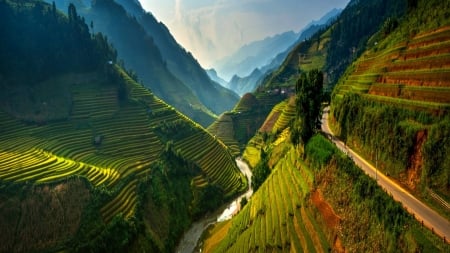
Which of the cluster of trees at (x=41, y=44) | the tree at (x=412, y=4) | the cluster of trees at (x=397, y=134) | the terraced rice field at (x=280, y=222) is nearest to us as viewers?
the cluster of trees at (x=397, y=134)

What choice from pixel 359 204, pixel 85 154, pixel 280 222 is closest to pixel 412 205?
pixel 359 204

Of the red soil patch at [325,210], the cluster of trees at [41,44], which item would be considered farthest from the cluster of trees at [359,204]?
the cluster of trees at [41,44]

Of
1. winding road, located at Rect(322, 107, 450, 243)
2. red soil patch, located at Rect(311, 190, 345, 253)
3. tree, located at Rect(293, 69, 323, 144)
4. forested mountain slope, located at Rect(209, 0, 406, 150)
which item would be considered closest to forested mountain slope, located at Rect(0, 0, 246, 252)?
red soil patch, located at Rect(311, 190, 345, 253)

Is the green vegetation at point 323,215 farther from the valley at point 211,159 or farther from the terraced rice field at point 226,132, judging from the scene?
the terraced rice field at point 226,132

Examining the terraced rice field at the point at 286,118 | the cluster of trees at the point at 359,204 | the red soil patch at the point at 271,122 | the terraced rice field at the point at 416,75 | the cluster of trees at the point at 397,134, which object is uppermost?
the terraced rice field at the point at 416,75

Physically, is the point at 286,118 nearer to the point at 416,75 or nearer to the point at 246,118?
the point at 246,118

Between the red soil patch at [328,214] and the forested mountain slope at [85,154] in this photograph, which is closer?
the red soil patch at [328,214]

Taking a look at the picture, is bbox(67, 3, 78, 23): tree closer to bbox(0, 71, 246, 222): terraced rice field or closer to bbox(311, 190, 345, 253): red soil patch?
bbox(0, 71, 246, 222): terraced rice field
